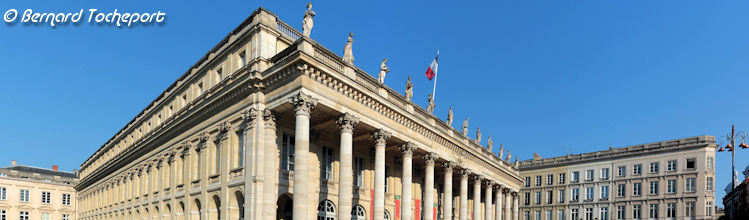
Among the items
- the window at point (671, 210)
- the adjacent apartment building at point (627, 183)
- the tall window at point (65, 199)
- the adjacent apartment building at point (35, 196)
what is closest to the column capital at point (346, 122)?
the adjacent apartment building at point (627, 183)

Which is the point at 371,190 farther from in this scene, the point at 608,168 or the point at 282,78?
the point at 608,168

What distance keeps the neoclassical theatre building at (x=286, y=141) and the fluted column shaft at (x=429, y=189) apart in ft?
0.24

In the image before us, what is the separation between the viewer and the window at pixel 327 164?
32031 millimetres

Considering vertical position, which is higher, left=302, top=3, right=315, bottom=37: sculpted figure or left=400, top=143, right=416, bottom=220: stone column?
left=302, top=3, right=315, bottom=37: sculpted figure

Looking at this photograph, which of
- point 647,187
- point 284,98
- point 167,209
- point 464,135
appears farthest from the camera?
point 647,187

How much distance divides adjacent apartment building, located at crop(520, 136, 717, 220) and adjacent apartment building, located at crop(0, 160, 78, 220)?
226ft

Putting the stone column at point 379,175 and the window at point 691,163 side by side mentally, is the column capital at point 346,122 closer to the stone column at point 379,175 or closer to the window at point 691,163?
the stone column at point 379,175

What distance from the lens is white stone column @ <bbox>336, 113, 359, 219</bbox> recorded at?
26453mm

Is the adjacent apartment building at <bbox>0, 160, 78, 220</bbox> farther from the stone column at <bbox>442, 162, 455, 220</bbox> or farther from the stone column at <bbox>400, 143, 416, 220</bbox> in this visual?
the stone column at <bbox>400, 143, 416, 220</bbox>

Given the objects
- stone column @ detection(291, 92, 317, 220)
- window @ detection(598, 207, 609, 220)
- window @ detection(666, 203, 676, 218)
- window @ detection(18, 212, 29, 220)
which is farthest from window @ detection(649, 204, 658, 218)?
window @ detection(18, 212, 29, 220)

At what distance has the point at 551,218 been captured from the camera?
7200 centimetres

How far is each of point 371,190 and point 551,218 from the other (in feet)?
149

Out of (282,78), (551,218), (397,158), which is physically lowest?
(551,218)

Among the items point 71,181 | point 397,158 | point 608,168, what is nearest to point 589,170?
point 608,168
